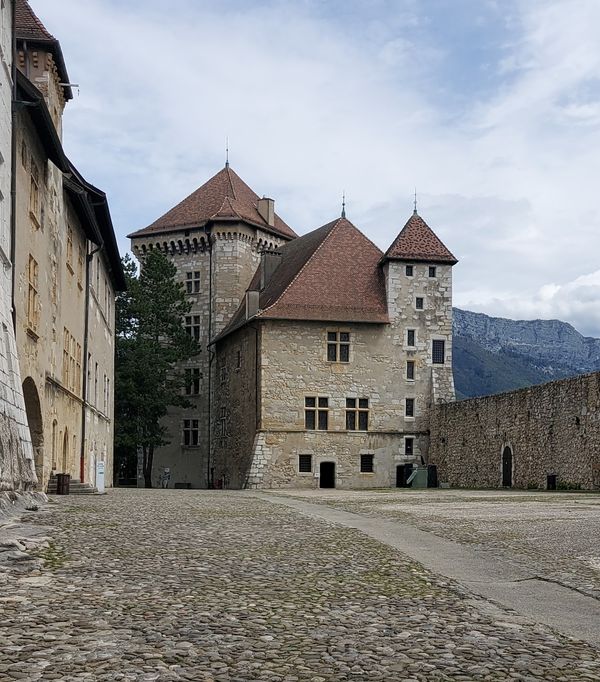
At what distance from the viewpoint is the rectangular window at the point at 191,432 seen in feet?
190

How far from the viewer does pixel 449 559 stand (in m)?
9.73

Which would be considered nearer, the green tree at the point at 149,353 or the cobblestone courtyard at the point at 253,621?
the cobblestone courtyard at the point at 253,621

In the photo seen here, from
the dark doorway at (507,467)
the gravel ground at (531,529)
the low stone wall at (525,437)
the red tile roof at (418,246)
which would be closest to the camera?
the gravel ground at (531,529)

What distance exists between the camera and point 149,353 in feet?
174

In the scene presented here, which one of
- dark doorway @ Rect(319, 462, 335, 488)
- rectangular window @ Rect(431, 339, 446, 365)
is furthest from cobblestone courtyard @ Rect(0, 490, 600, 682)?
rectangular window @ Rect(431, 339, 446, 365)

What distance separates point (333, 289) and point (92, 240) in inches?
655

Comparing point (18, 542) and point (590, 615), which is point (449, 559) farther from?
point (18, 542)

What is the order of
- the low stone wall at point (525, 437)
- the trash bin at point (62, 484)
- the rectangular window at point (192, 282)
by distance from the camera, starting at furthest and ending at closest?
1. the rectangular window at point (192, 282)
2. the low stone wall at point (525, 437)
3. the trash bin at point (62, 484)

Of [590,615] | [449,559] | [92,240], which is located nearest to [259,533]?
[449,559]

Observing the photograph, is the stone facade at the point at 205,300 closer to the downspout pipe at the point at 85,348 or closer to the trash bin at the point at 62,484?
the downspout pipe at the point at 85,348

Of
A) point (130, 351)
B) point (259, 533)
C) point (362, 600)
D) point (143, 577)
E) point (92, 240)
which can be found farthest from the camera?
point (130, 351)

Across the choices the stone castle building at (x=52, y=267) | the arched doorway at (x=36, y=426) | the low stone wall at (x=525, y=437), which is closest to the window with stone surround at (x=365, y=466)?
the low stone wall at (x=525, y=437)

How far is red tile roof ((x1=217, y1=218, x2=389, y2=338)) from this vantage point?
146 feet

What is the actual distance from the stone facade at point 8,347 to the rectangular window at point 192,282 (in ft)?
132
